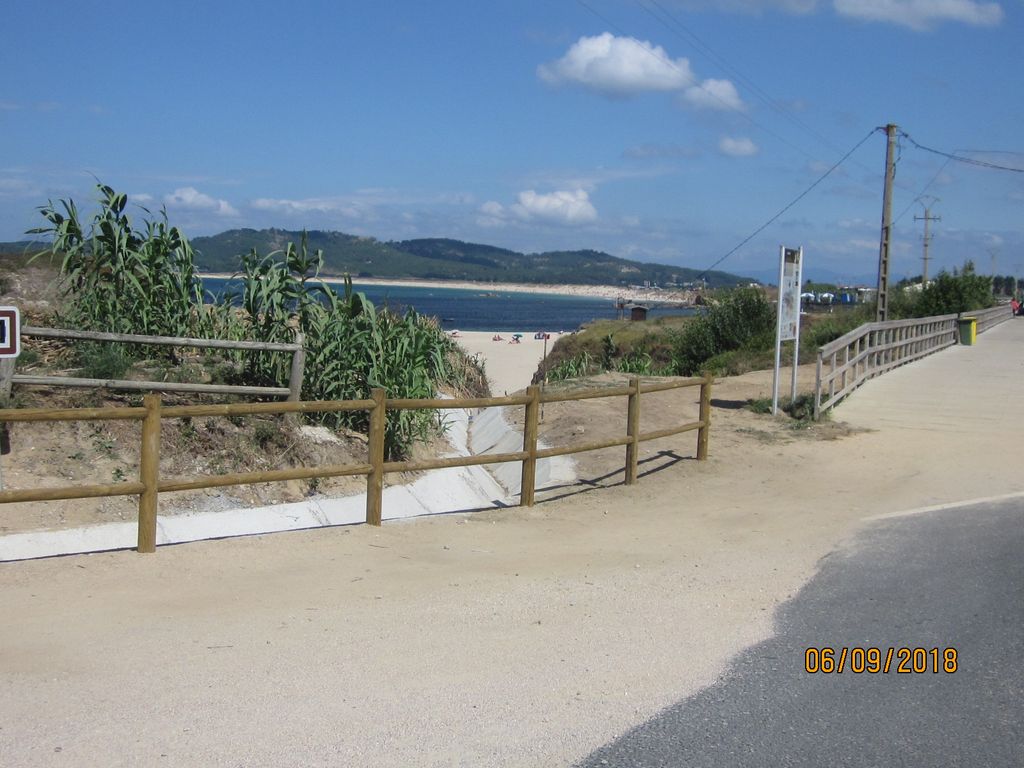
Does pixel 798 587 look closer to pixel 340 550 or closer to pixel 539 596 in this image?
pixel 539 596

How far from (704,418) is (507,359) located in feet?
104

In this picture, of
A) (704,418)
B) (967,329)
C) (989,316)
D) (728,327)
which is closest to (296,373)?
(704,418)

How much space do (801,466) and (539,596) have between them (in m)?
6.36

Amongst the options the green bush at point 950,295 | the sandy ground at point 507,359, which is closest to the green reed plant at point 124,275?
the sandy ground at point 507,359

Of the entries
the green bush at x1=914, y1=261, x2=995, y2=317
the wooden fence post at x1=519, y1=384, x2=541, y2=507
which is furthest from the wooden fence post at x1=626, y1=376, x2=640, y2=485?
the green bush at x1=914, y1=261, x2=995, y2=317

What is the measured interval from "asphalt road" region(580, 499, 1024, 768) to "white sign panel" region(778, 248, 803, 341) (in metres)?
7.57

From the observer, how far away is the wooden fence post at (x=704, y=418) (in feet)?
40.3

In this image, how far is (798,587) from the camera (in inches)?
286

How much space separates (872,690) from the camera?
5289 millimetres

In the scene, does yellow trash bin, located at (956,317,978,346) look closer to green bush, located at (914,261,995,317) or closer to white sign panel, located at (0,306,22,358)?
green bush, located at (914,261,995,317)

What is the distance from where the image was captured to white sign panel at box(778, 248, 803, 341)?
591 inches

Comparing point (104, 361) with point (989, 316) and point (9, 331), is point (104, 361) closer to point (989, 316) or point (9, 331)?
point (9, 331)

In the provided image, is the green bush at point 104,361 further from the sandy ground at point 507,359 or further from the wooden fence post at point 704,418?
the sandy ground at point 507,359

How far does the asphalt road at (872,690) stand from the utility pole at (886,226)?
76.0ft
